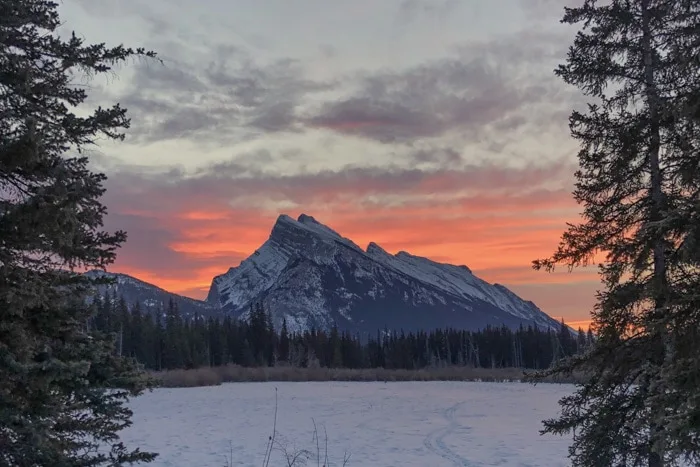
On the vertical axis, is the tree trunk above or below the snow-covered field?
above

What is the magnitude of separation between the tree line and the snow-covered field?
52033 millimetres

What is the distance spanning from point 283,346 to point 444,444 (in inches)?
3755

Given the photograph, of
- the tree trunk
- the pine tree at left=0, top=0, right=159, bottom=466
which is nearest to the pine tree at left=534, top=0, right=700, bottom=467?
the tree trunk

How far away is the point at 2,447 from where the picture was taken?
625 cm

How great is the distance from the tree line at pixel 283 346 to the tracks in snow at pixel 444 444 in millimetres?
61480

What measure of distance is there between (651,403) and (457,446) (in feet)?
40.1

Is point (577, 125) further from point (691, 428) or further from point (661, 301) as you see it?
point (691, 428)

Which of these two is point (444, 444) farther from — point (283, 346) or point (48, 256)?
point (283, 346)

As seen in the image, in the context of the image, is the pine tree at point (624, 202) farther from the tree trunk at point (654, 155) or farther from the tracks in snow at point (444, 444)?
the tracks in snow at point (444, 444)

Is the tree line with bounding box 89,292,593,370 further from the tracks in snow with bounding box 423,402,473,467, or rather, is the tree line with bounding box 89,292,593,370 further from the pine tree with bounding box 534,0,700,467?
the pine tree with bounding box 534,0,700,467

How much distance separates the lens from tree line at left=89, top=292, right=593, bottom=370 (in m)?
90.8

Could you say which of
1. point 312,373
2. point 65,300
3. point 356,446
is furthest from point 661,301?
point 312,373

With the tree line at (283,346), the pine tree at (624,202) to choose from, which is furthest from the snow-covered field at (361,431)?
the tree line at (283,346)

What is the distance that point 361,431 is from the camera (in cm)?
2125
